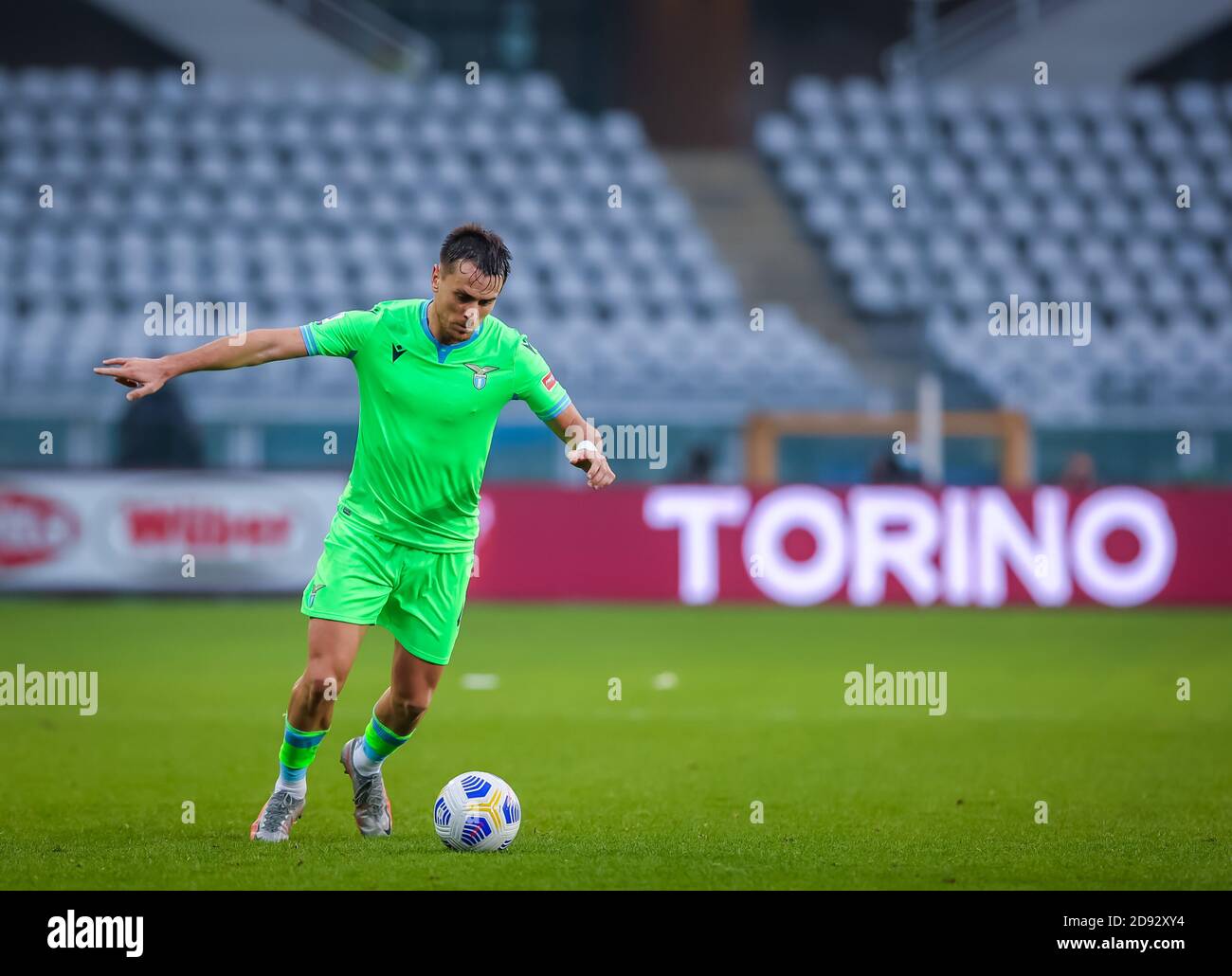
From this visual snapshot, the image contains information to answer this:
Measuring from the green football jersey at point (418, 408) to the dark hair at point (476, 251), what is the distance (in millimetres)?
324

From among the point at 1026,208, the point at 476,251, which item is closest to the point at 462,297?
the point at 476,251

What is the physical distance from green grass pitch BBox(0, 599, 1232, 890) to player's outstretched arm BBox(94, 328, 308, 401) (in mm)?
1667

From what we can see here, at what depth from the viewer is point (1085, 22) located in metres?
27.1

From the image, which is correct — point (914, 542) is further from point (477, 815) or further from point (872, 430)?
point (477, 815)

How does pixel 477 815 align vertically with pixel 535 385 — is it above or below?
below

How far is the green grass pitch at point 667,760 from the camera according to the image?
231 inches

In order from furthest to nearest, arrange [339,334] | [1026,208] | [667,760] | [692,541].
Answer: [1026,208]
[692,541]
[667,760]
[339,334]

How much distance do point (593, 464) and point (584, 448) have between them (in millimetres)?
93

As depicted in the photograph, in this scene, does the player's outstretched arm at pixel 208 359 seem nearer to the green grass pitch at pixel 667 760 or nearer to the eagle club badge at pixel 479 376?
the eagle club badge at pixel 479 376

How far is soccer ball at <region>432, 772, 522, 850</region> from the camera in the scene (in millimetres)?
6121

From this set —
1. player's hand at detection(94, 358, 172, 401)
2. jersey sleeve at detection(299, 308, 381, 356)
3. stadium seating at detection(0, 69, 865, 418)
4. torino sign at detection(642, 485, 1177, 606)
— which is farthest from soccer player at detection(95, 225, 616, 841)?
stadium seating at detection(0, 69, 865, 418)

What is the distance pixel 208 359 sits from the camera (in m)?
5.98

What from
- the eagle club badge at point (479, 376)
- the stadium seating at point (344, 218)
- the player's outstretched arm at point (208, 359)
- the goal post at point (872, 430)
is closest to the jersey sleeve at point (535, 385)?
the eagle club badge at point (479, 376)
